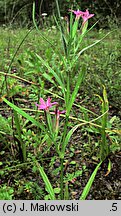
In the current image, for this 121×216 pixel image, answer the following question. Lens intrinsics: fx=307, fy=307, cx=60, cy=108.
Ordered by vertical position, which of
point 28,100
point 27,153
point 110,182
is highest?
point 28,100

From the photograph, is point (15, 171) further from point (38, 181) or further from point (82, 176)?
point (82, 176)

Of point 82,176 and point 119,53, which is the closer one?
point 82,176

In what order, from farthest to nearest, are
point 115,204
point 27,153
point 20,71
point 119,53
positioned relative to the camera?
point 119,53
point 20,71
point 27,153
point 115,204

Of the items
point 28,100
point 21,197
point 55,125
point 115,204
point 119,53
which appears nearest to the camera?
point 55,125

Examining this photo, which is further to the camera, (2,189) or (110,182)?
(110,182)

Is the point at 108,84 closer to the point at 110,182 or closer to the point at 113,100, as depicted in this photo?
the point at 113,100

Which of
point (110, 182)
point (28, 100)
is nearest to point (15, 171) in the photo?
point (110, 182)

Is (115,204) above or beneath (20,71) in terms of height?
beneath

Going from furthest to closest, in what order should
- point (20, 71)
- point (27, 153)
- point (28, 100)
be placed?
point (20, 71), point (28, 100), point (27, 153)

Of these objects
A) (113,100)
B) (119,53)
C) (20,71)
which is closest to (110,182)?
(113,100)
